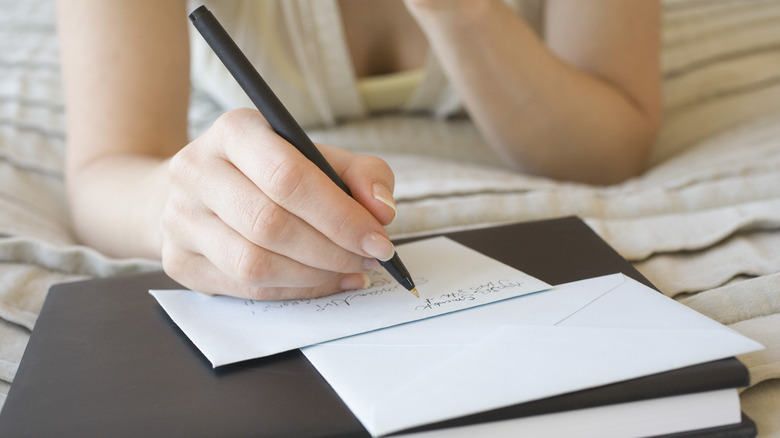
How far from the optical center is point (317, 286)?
0.47 meters

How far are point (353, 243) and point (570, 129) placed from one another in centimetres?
51

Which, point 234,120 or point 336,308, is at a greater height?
point 234,120

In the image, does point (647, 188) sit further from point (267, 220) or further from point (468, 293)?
point (267, 220)

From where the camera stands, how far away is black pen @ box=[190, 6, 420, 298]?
434 millimetres

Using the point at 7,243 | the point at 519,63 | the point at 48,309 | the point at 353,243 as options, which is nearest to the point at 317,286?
the point at 353,243

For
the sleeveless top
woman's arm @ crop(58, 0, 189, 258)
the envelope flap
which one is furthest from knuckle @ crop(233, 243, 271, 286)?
the sleeveless top

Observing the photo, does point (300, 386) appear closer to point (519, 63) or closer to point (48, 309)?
point (48, 309)

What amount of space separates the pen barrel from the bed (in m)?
0.20

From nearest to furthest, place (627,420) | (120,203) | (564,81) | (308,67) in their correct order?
(627,420) < (120,203) < (564,81) < (308,67)

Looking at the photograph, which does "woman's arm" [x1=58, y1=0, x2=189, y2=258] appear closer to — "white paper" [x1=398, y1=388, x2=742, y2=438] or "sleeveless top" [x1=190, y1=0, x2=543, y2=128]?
"sleeveless top" [x1=190, y1=0, x2=543, y2=128]

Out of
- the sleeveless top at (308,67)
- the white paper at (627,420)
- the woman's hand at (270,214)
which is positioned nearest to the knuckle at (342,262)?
the woman's hand at (270,214)

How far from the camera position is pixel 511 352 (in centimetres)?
37

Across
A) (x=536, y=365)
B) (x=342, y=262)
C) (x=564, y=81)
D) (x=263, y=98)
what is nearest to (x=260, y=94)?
(x=263, y=98)

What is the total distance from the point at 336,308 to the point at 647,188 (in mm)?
406
